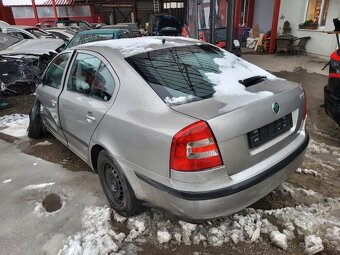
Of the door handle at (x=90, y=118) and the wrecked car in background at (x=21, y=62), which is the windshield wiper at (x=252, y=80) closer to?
the door handle at (x=90, y=118)

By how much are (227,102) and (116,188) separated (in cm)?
130

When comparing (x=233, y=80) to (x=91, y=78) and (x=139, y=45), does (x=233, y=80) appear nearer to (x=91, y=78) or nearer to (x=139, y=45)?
(x=139, y=45)

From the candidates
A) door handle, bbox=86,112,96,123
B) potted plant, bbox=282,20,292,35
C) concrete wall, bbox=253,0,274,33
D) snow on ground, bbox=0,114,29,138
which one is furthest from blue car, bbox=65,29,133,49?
concrete wall, bbox=253,0,274,33

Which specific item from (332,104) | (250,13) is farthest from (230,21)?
(250,13)

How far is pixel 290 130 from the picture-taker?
233 cm

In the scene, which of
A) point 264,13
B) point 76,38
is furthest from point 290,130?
point 264,13

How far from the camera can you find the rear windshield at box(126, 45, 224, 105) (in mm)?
2102

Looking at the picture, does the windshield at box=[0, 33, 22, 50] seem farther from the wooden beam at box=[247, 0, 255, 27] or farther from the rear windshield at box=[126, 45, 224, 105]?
the wooden beam at box=[247, 0, 255, 27]

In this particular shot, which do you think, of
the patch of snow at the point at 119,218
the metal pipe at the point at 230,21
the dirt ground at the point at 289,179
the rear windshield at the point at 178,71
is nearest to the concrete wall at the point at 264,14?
the dirt ground at the point at 289,179

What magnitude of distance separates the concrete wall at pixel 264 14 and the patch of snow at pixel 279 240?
1318 cm

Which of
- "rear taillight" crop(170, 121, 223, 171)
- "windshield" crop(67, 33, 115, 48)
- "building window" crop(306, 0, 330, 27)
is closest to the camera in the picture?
"rear taillight" crop(170, 121, 223, 171)

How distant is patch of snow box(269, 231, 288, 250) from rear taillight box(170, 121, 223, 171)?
0.88m

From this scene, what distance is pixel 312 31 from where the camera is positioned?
1034 centimetres

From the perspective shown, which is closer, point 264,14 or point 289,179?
point 289,179
